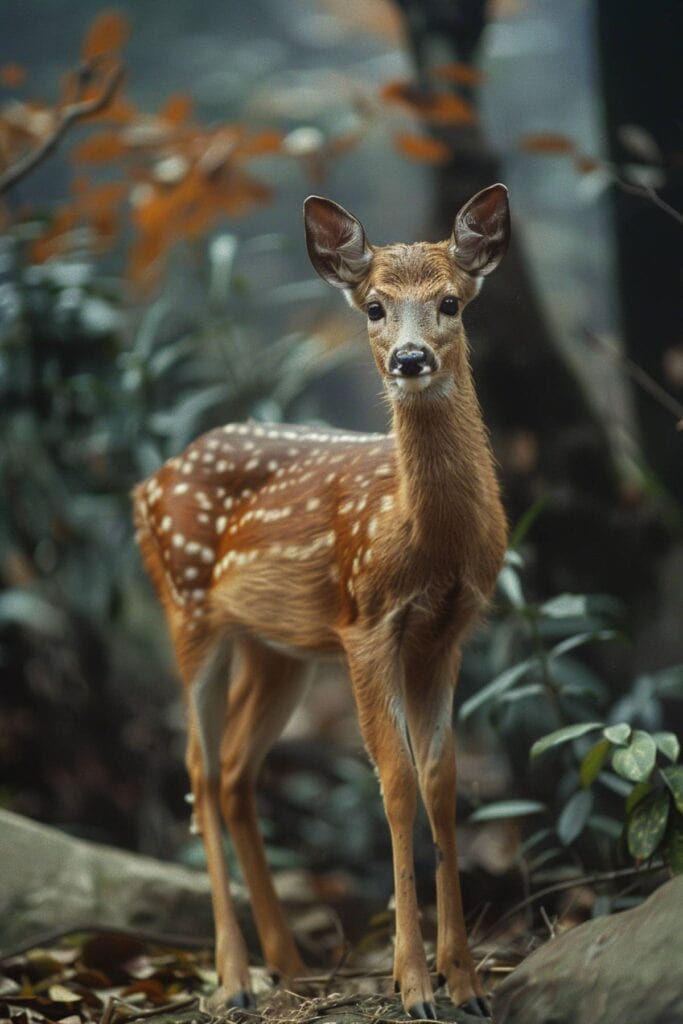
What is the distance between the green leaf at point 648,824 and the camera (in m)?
2.12

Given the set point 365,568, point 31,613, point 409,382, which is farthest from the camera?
point 31,613

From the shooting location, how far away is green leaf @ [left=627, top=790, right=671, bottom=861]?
2125 mm

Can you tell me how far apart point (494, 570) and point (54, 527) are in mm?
1948

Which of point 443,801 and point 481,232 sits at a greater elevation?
point 481,232

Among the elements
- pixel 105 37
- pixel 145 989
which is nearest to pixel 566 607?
pixel 145 989

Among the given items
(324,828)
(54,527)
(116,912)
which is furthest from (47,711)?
(116,912)

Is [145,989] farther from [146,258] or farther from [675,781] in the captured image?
[146,258]

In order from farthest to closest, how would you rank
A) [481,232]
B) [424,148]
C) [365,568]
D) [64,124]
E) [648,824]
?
1. [424,148]
2. [64,124]
3. [648,824]
4. [365,568]
5. [481,232]

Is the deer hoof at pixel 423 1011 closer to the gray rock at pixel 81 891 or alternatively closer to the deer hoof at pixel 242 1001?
the deer hoof at pixel 242 1001

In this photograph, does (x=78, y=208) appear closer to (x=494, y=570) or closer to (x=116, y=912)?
(x=116, y=912)

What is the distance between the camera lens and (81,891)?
284cm

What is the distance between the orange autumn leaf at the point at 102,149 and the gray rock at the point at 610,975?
2.71m

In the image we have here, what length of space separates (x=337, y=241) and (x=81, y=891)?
5.35ft

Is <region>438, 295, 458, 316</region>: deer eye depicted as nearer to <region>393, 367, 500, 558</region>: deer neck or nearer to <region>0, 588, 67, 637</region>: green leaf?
<region>393, 367, 500, 558</region>: deer neck
